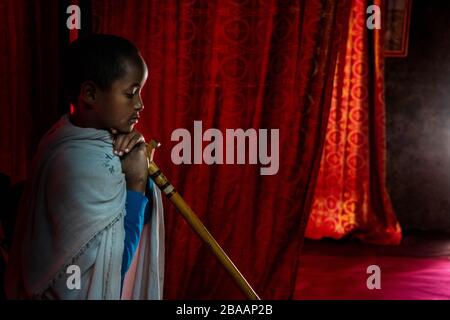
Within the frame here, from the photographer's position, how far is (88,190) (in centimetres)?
95

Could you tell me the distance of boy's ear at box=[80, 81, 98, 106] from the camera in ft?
3.21

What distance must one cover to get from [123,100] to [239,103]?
1461 mm

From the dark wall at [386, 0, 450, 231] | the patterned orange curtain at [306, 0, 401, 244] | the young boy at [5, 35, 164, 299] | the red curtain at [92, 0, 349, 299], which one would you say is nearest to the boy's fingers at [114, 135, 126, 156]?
the young boy at [5, 35, 164, 299]

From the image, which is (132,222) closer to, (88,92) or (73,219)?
(73,219)

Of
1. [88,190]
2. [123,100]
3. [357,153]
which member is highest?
[123,100]

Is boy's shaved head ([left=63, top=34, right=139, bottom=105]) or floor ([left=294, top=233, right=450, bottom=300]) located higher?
boy's shaved head ([left=63, top=34, right=139, bottom=105])

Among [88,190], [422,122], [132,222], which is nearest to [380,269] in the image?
[422,122]

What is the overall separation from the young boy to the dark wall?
384cm

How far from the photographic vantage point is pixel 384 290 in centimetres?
300

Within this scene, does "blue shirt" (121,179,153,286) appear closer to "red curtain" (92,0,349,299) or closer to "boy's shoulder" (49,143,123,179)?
"boy's shoulder" (49,143,123,179)

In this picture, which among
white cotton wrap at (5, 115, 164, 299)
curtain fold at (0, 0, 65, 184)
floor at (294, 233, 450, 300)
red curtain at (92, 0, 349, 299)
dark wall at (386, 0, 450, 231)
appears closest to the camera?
white cotton wrap at (5, 115, 164, 299)
